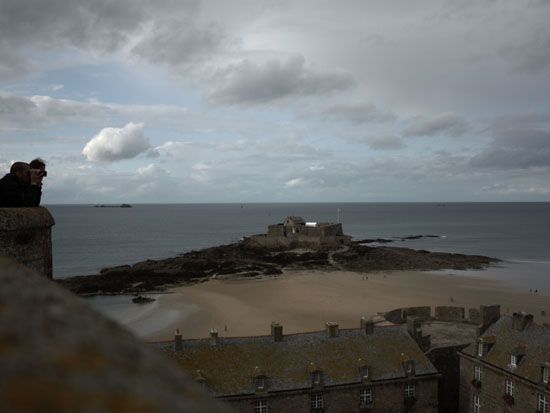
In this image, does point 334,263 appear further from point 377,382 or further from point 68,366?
point 68,366

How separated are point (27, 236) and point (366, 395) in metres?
20.2

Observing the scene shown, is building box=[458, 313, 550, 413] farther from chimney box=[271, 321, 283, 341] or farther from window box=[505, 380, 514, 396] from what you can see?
chimney box=[271, 321, 283, 341]

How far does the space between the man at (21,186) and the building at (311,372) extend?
50.9 ft

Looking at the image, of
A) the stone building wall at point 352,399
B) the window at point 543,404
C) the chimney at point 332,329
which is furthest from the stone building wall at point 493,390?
the chimney at point 332,329

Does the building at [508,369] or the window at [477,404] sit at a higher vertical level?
the building at [508,369]

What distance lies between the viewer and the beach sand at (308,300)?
46875 mm

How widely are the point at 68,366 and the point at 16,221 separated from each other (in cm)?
852

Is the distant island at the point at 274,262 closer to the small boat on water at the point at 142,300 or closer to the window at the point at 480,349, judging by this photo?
the small boat on water at the point at 142,300

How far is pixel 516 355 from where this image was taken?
24391 millimetres

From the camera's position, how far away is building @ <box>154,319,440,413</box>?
23.6 m

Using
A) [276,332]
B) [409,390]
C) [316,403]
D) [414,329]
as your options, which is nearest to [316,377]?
[316,403]

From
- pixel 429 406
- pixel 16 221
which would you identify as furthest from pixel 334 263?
pixel 16 221

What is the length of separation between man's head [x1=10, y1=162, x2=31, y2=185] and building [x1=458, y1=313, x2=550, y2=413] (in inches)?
907

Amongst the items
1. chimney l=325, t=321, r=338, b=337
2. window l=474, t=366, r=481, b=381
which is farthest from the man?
window l=474, t=366, r=481, b=381
